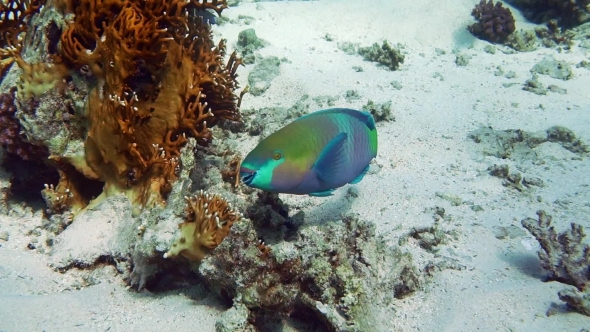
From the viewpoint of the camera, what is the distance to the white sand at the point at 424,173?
309cm

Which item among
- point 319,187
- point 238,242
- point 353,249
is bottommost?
point 353,249

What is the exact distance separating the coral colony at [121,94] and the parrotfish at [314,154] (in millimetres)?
1615

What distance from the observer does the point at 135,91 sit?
379cm

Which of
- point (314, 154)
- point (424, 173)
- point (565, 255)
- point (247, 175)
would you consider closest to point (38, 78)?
point (247, 175)

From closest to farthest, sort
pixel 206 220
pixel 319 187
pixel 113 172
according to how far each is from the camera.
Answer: pixel 319 187, pixel 206 220, pixel 113 172

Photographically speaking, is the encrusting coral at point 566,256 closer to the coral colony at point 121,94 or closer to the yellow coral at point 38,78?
the coral colony at point 121,94

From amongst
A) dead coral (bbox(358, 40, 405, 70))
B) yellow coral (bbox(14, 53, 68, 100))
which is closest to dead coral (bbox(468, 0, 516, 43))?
dead coral (bbox(358, 40, 405, 70))

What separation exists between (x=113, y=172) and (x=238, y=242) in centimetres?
178

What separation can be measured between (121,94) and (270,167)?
6.57 ft

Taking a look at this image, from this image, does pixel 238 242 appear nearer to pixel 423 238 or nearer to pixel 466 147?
pixel 423 238

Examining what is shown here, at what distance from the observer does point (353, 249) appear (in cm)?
339

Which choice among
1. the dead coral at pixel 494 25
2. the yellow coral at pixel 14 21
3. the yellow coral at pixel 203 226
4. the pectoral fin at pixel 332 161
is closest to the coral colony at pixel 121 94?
the yellow coral at pixel 203 226

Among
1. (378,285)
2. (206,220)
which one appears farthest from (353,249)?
(206,220)

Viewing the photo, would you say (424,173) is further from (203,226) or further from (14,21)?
(14,21)
